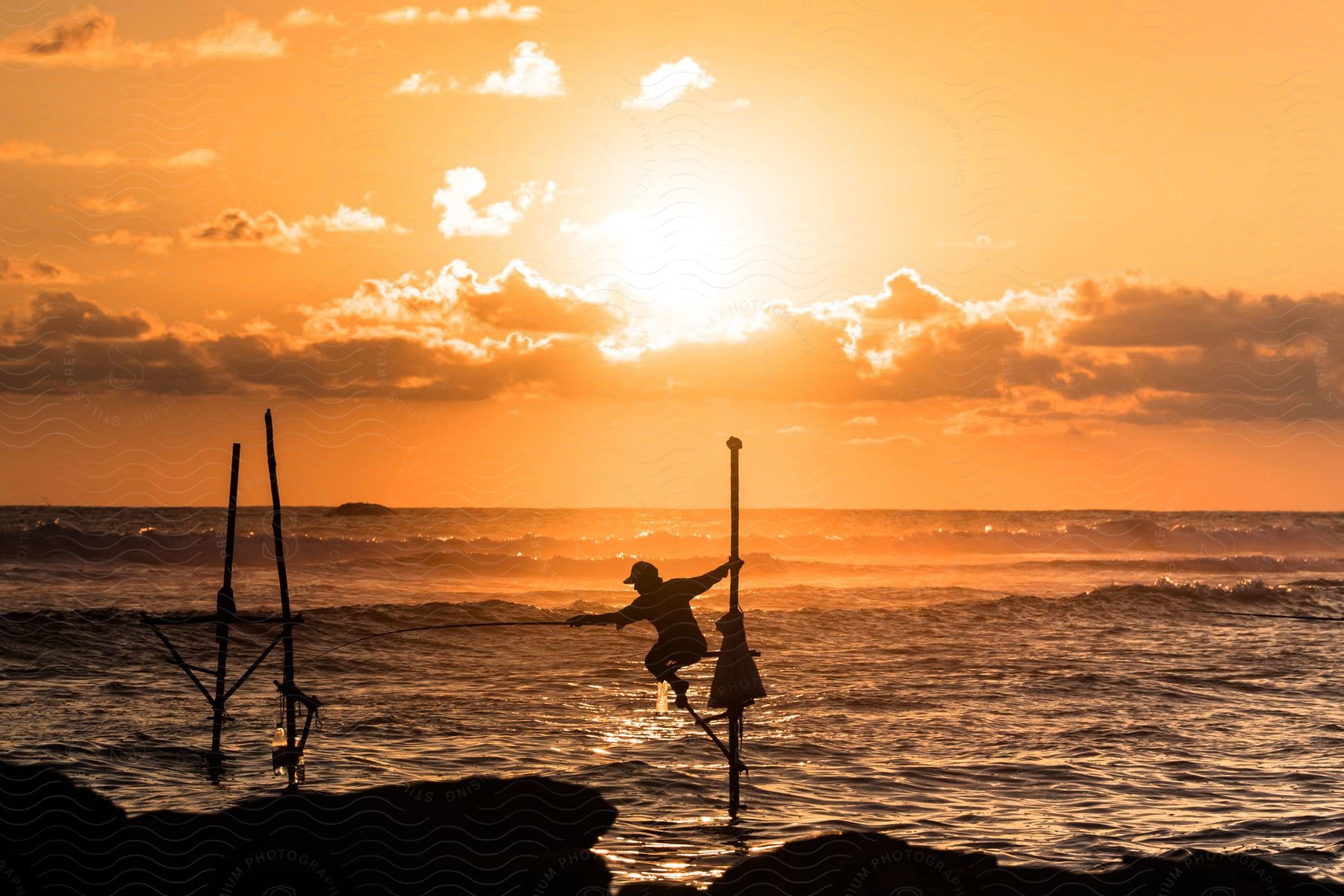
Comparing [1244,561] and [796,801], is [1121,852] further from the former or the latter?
[1244,561]

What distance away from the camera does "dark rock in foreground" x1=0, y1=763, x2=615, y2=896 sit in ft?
29.5

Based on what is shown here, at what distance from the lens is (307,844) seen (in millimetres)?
9352

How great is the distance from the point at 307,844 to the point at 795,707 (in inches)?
441

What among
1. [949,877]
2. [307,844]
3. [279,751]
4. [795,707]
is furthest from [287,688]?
[795,707]

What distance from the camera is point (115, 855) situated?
9406mm

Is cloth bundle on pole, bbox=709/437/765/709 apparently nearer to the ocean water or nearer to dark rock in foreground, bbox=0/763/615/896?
the ocean water

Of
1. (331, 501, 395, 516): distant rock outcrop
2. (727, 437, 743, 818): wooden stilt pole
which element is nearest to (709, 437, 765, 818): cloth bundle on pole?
(727, 437, 743, 818): wooden stilt pole

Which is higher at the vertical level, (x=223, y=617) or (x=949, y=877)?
(x=223, y=617)

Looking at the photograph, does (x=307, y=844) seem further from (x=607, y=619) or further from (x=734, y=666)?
(x=734, y=666)

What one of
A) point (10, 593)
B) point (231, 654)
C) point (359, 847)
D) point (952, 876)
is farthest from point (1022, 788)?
point (10, 593)

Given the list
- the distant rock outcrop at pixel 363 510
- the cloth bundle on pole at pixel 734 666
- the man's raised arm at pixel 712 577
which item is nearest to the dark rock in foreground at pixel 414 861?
the cloth bundle on pole at pixel 734 666

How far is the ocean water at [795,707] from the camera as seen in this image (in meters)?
12.2

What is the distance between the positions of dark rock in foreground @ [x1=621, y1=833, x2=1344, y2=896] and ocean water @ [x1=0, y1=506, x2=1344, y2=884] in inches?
37.2

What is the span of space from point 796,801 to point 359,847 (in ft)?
18.0
